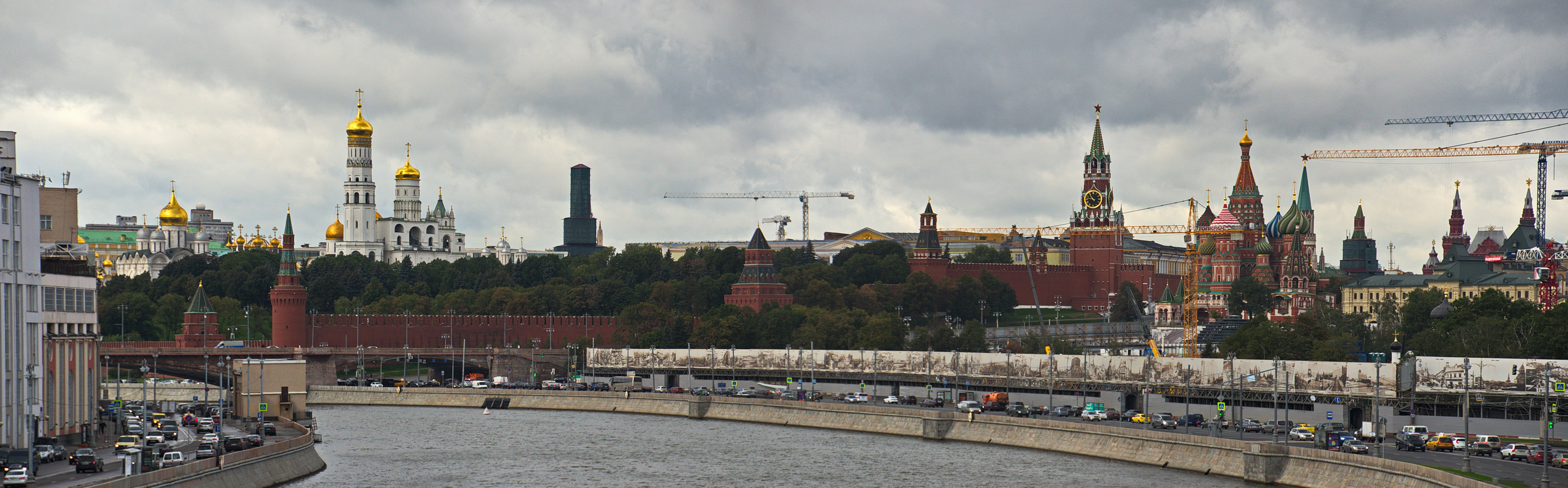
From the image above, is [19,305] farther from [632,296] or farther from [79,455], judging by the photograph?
[632,296]

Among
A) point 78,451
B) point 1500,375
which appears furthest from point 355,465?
point 1500,375

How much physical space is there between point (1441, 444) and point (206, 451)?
42127mm

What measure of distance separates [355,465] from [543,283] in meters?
112

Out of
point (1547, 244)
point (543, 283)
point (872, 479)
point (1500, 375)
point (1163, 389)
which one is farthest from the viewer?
point (543, 283)

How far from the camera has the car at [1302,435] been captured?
224 feet

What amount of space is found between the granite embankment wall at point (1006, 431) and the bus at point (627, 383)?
5067 millimetres

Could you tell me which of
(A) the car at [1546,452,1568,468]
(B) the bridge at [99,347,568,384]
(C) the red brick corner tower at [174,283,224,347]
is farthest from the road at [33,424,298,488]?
(C) the red brick corner tower at [174,283,224,347]

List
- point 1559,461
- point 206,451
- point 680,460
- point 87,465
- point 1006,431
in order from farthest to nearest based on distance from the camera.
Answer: point 1006,431 < point 680,460 < point 206,451 < point 1559,461 < point 87,465

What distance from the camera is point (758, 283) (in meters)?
170

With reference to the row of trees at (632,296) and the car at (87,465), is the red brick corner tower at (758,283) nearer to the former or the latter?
the row of trees at (632,296)

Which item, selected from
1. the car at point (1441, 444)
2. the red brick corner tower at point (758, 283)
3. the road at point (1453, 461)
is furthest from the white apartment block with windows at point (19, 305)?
the red brick corner tower at point (758, 283)

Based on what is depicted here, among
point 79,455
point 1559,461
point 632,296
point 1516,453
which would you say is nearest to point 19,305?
point 79,455

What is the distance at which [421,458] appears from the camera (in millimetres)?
77812

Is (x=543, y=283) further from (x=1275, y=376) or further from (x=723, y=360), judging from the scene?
(x=1275, y=376)
